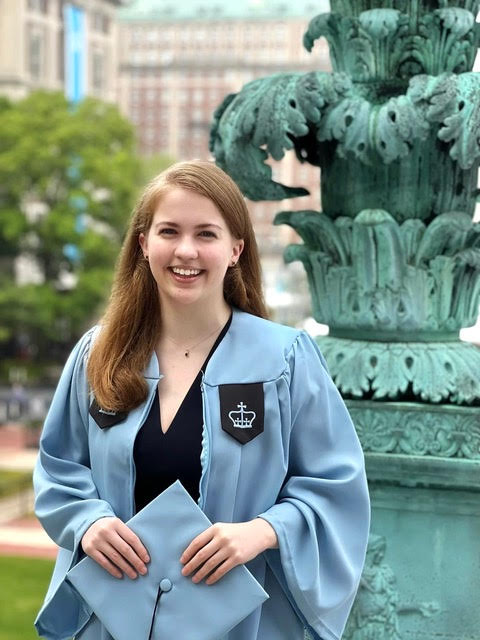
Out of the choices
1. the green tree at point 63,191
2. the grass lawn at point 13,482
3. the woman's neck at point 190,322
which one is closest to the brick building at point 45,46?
the green tree at point 63,191

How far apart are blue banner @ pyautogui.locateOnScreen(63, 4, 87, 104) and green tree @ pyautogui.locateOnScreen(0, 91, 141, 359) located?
343 inches

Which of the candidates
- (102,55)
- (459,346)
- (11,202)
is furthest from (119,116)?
(459,346)

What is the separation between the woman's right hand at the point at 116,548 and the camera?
288cm

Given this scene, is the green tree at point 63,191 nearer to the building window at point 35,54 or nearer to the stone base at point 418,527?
the building window at point 35,54

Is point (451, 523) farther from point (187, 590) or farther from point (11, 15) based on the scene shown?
point (11, 15)

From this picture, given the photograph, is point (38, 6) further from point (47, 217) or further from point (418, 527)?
point (418, 527)

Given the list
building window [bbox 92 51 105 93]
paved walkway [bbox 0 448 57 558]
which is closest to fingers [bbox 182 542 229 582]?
paved walkway [bbox 0 448 57 558]

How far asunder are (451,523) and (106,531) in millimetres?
1543

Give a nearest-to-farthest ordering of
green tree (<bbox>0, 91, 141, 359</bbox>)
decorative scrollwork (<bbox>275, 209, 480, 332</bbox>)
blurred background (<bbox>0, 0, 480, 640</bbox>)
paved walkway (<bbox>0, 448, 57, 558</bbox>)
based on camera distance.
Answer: decorative scrollwork (<bbox>275, 209, 480, 332</bbox>)
paved walkway (<bbox>0, 448, 57, 558</bbox>)
blurred background (<bbox>0, 0, 480, 640</bbox>)
green tree (<bbox>0, 91, 141, 359</bbox>)

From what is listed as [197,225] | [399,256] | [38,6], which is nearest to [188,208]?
[197,225]

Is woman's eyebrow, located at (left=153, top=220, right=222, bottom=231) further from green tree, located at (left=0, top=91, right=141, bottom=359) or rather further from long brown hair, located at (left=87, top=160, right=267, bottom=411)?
green tree, located at (left=0, top=91, right=141, bottom=359)

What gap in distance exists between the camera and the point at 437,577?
13.5 feet

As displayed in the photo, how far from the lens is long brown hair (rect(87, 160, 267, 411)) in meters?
2.97

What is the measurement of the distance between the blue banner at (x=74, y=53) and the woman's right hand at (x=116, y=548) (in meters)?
47.2
